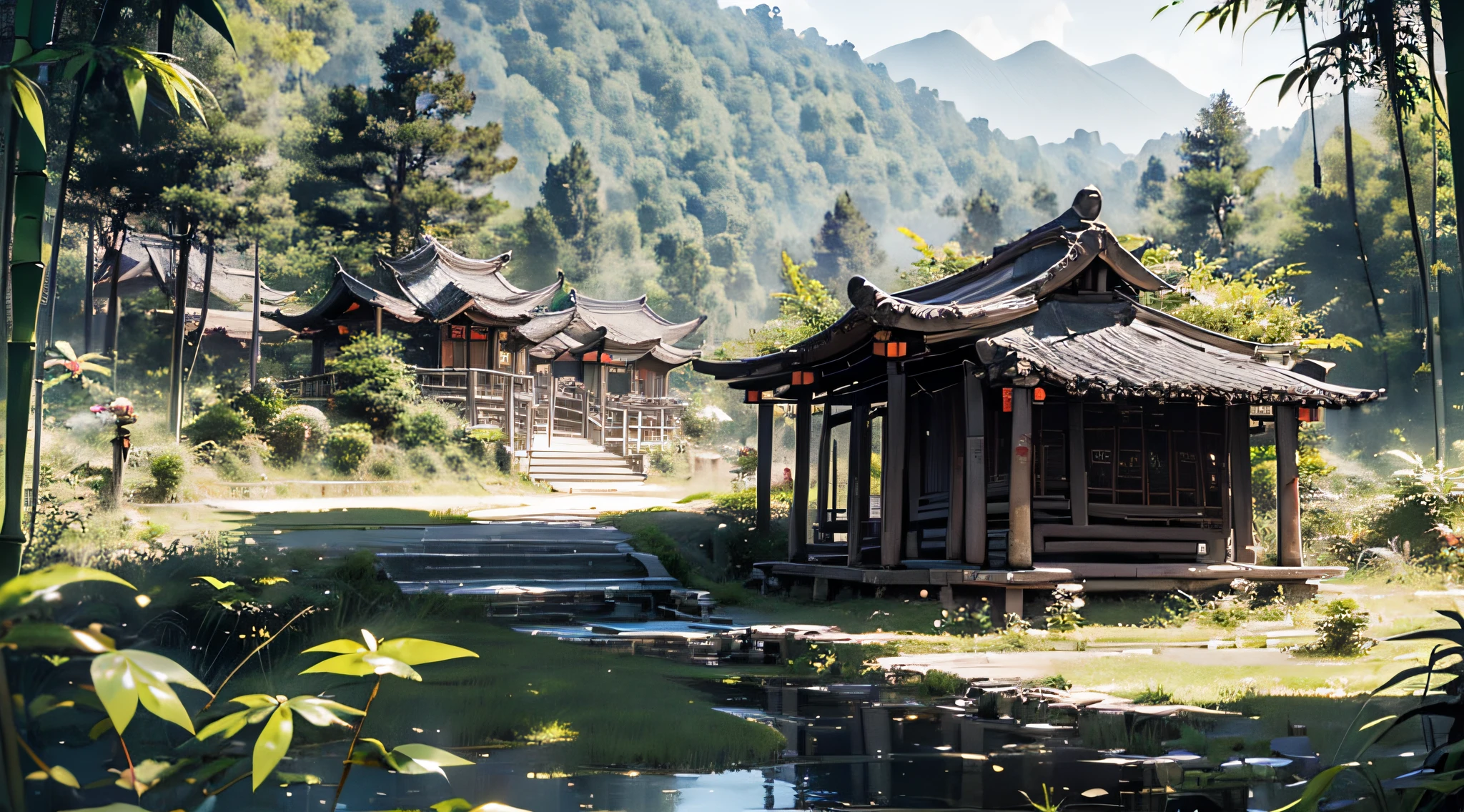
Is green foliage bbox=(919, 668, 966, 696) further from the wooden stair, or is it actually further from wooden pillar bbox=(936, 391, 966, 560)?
the wooden stair

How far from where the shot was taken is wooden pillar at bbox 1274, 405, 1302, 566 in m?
13.2

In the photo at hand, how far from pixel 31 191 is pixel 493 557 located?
13.0 meters

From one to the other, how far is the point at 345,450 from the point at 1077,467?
65.4 ft

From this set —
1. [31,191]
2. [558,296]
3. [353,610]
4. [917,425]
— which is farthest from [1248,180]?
[31,191]

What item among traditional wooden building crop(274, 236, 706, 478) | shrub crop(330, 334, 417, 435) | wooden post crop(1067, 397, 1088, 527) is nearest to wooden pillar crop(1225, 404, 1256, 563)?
wooden post crop(1067, 397, 1088, 527)

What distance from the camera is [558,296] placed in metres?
57.9

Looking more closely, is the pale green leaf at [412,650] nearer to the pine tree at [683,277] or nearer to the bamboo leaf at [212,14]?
the bamboo leaf at [212,14]

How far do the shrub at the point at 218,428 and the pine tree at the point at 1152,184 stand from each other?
7749 cm

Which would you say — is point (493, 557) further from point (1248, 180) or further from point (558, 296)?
point (1248, 180)

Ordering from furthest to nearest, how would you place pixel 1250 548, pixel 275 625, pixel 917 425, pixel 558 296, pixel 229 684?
1. pixel 558 296
2. pixel 917 425
3. pixel 1250 548
4. pixel 275 625
5. pixel 229 684

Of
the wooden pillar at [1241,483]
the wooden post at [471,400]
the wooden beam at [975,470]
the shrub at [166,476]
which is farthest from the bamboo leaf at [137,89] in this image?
the wooden post at [471,400]

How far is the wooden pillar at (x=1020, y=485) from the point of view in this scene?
39.0 feet

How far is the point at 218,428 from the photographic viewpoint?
→ 2667 cm

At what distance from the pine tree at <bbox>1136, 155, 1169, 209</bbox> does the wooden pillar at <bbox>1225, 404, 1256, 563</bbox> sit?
8100 centimetres
